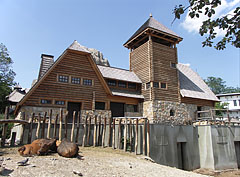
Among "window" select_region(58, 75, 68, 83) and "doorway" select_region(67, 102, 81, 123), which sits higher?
"window" select_region(58, 75, 68, 83)

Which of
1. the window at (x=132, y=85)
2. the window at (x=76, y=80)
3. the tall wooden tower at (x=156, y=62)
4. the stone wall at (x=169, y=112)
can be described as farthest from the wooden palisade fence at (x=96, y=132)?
the window at (x=132, y=85)

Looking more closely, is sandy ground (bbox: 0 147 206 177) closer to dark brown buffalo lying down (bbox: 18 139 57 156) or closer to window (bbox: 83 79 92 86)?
dark brown buffalo lying down (bbox: 18 139 57 156)

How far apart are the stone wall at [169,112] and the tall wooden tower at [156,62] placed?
60cm

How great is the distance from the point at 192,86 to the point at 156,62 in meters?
6.87

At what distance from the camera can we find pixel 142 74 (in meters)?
20.9

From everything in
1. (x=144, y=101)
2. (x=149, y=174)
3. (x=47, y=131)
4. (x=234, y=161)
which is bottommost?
(x=234, y=161)

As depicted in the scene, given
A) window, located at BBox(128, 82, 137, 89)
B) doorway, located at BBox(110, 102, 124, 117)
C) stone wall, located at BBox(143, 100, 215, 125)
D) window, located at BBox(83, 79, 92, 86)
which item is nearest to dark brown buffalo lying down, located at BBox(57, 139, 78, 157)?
window, located at BBox(83, 79, 92, 86)

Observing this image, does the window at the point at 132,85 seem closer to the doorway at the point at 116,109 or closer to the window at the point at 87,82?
the doorway at the point at 116,109

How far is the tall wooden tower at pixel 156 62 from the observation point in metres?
19.6

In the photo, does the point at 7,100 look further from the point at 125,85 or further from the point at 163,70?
the point at 163,70

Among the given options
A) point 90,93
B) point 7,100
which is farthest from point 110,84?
point 7,100

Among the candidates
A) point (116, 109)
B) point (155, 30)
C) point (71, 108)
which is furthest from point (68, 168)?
point (155, 30)

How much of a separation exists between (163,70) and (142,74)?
96.3 inches

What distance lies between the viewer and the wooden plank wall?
14297 mm
